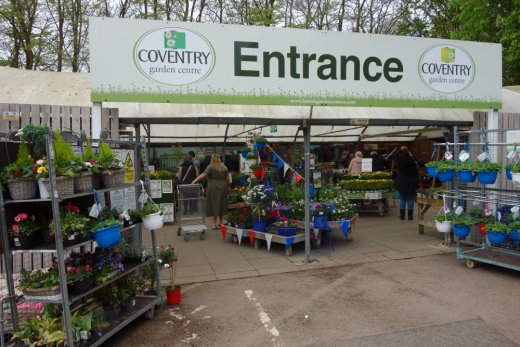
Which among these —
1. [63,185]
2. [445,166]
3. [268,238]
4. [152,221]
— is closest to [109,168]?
[63,185]

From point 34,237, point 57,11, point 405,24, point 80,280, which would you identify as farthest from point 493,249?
point 57,11

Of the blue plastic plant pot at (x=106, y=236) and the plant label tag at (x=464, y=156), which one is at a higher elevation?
the plant label tag at (x=464, y=156)

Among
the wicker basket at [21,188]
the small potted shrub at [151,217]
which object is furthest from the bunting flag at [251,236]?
the wicker basket at [21,188]

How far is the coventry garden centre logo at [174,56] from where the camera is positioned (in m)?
5.59

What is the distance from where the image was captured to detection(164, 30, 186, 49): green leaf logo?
18.6 ft

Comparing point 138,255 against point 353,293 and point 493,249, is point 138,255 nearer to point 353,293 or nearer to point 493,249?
point 353,293

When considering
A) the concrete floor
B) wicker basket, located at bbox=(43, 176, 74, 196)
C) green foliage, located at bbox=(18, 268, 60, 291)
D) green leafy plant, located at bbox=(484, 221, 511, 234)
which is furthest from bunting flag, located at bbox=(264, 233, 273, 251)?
wicker basket, located at bbox=(43, 176, 74, 196)

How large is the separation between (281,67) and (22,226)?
13.7 ft

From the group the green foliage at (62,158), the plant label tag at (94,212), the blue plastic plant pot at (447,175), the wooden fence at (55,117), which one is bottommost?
the plant label tag at (94,212)

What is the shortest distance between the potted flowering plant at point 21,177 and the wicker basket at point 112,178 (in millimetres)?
738

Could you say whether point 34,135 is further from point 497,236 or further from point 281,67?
point 497,236

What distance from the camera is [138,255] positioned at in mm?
4785

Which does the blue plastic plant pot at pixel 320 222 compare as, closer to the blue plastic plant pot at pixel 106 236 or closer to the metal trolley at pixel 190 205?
the metal trolley at pixel 190 205

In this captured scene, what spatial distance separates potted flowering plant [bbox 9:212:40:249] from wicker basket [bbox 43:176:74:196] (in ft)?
1.26
